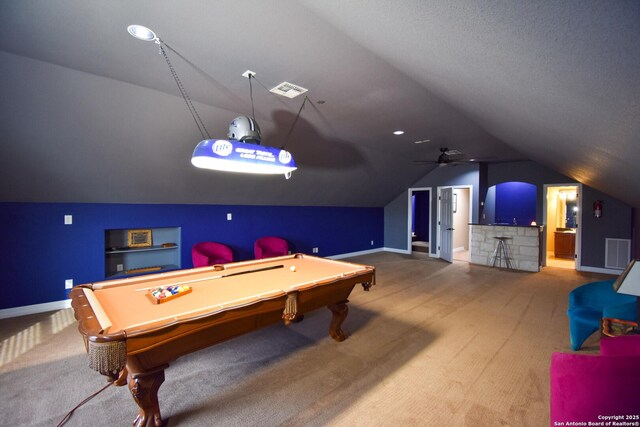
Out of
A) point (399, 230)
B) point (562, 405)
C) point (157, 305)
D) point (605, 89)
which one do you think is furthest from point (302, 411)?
point (399, 230)

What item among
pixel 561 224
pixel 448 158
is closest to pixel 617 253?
pixel 561 224

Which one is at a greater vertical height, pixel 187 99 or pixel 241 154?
pixel 187 99

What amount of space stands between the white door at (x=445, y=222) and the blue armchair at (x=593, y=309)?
4.51 meters

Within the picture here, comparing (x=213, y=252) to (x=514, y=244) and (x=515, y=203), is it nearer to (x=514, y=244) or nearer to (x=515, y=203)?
(x=514, y=244)

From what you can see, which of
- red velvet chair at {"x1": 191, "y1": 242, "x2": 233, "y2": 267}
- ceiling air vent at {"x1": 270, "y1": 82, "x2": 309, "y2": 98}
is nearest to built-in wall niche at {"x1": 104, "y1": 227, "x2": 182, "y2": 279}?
red velvet chair at {"x1": 191, "y1": 242, "x2": 233, "y2": 267}

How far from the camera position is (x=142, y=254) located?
515 centimetres

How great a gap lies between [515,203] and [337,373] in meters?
8.55

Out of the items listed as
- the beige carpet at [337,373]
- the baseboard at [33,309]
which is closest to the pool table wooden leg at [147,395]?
the beige carpet at [337,373]

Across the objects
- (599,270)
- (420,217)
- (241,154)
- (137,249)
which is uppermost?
(241,154)

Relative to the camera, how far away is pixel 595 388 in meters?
1.26

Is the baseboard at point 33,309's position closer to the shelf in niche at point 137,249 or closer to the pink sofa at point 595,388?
the shelf in niche at point 137,249

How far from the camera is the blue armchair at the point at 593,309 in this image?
8.23 feet

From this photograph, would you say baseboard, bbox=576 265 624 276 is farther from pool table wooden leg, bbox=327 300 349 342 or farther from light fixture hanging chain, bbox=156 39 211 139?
light fixture hanging chain, bbox=156 39 211 139

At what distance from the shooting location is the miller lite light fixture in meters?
2.45
